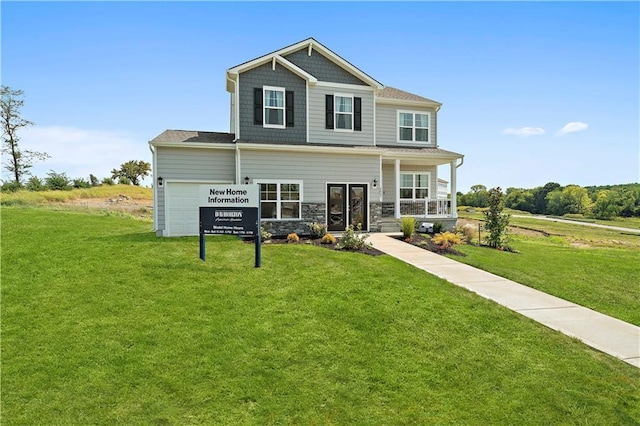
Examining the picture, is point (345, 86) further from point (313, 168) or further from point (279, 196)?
point (279, 196)

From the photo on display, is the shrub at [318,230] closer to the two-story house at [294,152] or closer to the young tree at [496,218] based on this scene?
the two-story house at [294,152]

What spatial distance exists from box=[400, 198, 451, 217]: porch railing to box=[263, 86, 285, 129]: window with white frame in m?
7.82

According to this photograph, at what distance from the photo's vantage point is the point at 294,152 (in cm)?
1583

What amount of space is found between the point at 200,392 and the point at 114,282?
445 cm

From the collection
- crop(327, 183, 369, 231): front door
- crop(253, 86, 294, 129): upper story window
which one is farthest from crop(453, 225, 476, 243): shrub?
crop(253, 86, 294, 129): upper story window

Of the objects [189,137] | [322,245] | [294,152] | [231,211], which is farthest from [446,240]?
[189,137]

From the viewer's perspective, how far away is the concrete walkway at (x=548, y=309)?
20.0 feet

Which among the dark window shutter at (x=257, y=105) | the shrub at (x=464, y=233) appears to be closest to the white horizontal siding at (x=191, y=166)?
the dark window shutter at (x=257, y=105)

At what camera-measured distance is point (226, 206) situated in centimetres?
970

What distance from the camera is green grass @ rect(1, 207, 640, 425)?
4258mm

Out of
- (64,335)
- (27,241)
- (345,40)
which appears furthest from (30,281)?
(345,40)

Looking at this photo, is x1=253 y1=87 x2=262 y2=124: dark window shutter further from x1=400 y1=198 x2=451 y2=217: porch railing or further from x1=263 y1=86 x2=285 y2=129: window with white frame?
x1=400 y1=198 x2=451 y2=217: porch railing

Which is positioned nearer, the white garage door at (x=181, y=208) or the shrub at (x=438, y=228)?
the white garage door at (x=181, y=208)

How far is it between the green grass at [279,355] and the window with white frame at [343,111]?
1030cm
